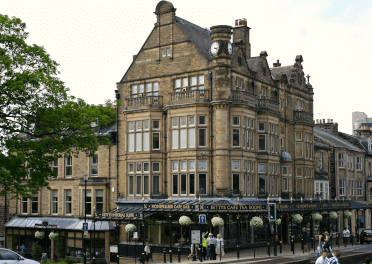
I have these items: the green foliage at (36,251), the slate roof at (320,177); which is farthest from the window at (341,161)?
the green foliage at (36,251)

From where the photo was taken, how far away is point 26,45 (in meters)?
27.6

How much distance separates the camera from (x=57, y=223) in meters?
46.8

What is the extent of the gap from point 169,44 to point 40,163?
18.4 metres

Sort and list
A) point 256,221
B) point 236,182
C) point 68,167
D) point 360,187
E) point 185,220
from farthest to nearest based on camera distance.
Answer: point 360,187, point 68,167, point 236,182, point 256,221, point 185,220

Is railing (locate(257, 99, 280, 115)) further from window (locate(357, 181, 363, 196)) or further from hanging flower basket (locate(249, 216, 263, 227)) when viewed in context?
window (locate(357, 181, 363, 196))

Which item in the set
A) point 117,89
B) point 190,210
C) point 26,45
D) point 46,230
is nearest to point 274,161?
point 190,210

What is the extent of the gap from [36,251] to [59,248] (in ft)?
9.06

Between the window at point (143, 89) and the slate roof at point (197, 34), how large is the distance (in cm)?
465

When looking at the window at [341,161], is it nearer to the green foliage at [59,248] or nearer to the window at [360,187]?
the window at [360,187]

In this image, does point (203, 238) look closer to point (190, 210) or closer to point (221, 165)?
point (190, 210)

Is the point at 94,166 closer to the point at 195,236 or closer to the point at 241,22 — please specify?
the point at 195,236

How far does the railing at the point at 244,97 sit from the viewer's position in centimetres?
3991

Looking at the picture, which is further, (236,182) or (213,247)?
(236,182)

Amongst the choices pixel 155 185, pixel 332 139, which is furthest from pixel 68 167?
pixel 332 139
